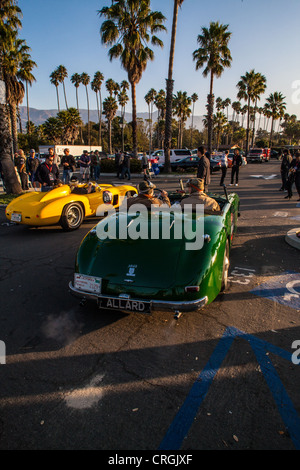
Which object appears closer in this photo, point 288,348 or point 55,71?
point 288,348

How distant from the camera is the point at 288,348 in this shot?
2885mm

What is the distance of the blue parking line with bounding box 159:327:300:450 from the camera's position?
1.98 m

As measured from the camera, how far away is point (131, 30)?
21.6 metres

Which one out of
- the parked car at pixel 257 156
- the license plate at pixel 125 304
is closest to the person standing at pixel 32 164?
the license plate at pixel 125 304

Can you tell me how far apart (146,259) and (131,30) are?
23.7 m

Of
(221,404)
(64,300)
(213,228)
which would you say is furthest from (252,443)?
(64,300)

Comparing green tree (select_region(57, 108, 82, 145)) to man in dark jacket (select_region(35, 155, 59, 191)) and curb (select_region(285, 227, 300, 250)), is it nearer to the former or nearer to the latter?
man in dark jacket (select_region(35, 155, 59, 191))

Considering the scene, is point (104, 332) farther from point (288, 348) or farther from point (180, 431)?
point (288, 348)

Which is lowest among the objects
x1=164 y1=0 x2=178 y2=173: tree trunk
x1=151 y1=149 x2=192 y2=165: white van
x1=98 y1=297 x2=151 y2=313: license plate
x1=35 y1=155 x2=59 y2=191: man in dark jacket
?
x1=98 y1=297 x2=151 y2=313: license plate

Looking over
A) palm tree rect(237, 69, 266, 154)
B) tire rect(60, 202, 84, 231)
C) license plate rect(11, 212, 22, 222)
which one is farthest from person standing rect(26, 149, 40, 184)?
palm tree rect(237, 69, 266, 154)

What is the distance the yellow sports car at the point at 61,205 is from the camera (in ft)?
21.9

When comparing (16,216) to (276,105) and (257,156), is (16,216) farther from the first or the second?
(276,105)

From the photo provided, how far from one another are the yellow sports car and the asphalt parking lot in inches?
95.8

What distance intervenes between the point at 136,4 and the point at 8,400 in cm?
2550
